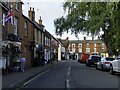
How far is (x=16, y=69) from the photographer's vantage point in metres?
33.6

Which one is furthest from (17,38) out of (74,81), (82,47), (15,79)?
(82,47)

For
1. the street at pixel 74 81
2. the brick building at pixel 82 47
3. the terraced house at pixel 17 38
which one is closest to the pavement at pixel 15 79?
the street at pixel 74 81

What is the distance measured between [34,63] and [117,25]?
77.8 feet

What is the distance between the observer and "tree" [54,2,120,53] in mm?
23255

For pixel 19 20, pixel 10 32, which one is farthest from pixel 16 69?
pixel 19 20

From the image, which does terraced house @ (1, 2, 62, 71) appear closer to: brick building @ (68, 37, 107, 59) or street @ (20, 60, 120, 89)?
street @ (20, 60, 120, 89)

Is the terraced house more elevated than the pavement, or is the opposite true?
the terraced house

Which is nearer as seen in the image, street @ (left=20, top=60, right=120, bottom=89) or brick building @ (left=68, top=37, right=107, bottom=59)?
street @ (left=20, top=60, right=120, bottom=89)

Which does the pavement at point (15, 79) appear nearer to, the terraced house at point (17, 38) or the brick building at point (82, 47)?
the terraced house at point (17, 38)

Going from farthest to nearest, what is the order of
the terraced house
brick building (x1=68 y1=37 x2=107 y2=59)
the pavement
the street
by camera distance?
brick building (x1=68 y1=37 x2=107 y2=59)
the terraced house
the street
the pavement

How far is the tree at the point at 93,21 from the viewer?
23.3 meters

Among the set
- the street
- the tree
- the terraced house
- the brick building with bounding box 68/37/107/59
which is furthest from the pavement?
the brick building with bounding box 68/37/107/59

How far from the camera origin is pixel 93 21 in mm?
32531

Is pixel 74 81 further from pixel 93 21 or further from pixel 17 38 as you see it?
pixel 17 38
